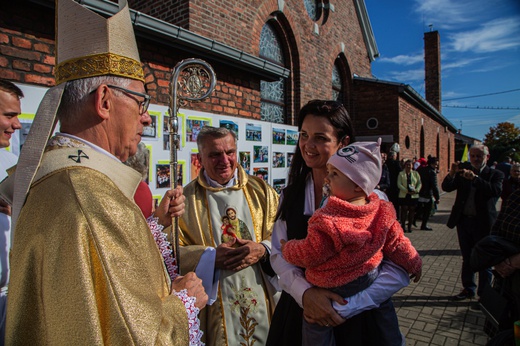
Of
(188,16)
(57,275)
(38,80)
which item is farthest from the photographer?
(188,16)

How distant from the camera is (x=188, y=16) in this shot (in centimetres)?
524

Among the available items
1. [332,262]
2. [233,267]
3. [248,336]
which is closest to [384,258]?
[332,262]

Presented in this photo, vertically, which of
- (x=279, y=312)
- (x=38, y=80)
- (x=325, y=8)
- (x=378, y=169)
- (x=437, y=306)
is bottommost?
(x=437, y=306)

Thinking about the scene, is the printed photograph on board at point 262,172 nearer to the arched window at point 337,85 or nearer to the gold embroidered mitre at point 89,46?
the gold embroidered mitre at point 89,46

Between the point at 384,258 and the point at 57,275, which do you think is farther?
the point at 384,258

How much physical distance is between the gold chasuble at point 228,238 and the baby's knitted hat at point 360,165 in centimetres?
103

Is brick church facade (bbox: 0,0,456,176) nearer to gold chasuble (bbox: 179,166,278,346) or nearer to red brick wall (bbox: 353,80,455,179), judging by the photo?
red brick wall (bbox: 353,80,455,179)

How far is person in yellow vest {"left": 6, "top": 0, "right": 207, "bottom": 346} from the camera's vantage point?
90 centimetres

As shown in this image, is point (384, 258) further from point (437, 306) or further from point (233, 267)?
point (437, 306)

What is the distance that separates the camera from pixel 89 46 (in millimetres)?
1208

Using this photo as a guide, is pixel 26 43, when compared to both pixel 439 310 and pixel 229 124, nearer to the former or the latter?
pixel 229 124

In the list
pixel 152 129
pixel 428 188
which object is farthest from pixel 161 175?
pixel 428 188

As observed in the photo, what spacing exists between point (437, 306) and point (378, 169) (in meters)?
3.76

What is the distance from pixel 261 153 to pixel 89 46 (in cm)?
336
